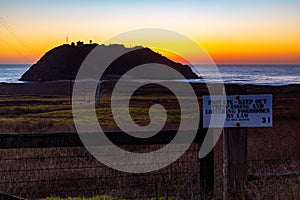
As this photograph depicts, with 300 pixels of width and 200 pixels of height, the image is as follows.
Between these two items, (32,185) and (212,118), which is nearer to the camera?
(212,118)

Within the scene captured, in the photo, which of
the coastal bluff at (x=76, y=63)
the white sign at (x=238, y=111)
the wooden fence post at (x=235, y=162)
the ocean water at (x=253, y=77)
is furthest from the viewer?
the coastal bluff at (x=76, y=63)

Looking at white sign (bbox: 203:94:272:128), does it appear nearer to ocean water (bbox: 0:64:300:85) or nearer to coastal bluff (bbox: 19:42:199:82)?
ocean water (bbox: 0:64:300:85)

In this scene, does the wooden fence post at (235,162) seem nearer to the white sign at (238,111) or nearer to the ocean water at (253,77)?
the white sign at (238,111)

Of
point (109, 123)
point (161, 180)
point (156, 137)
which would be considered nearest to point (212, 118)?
point (156, 137)

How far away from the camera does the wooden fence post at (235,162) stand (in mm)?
4984

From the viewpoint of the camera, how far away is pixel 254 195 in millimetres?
5086

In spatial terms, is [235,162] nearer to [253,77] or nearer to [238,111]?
[238,111]

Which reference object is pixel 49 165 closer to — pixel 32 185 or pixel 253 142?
pixel 32 185

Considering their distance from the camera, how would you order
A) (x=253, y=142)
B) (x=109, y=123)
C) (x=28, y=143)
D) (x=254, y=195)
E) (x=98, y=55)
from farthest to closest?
(x=98, y=55), (x=109, y=123), (x=253, y=142), (x=254, y=195), (x=28, y=143)

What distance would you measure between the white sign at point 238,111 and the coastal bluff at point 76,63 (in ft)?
302

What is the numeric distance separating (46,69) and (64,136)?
12418 cm

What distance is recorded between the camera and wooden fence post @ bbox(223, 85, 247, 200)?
4984mm

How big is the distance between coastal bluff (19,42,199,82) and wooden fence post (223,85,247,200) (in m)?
91.9

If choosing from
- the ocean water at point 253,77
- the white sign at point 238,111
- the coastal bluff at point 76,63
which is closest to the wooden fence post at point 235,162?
the white sign at point 238,111
